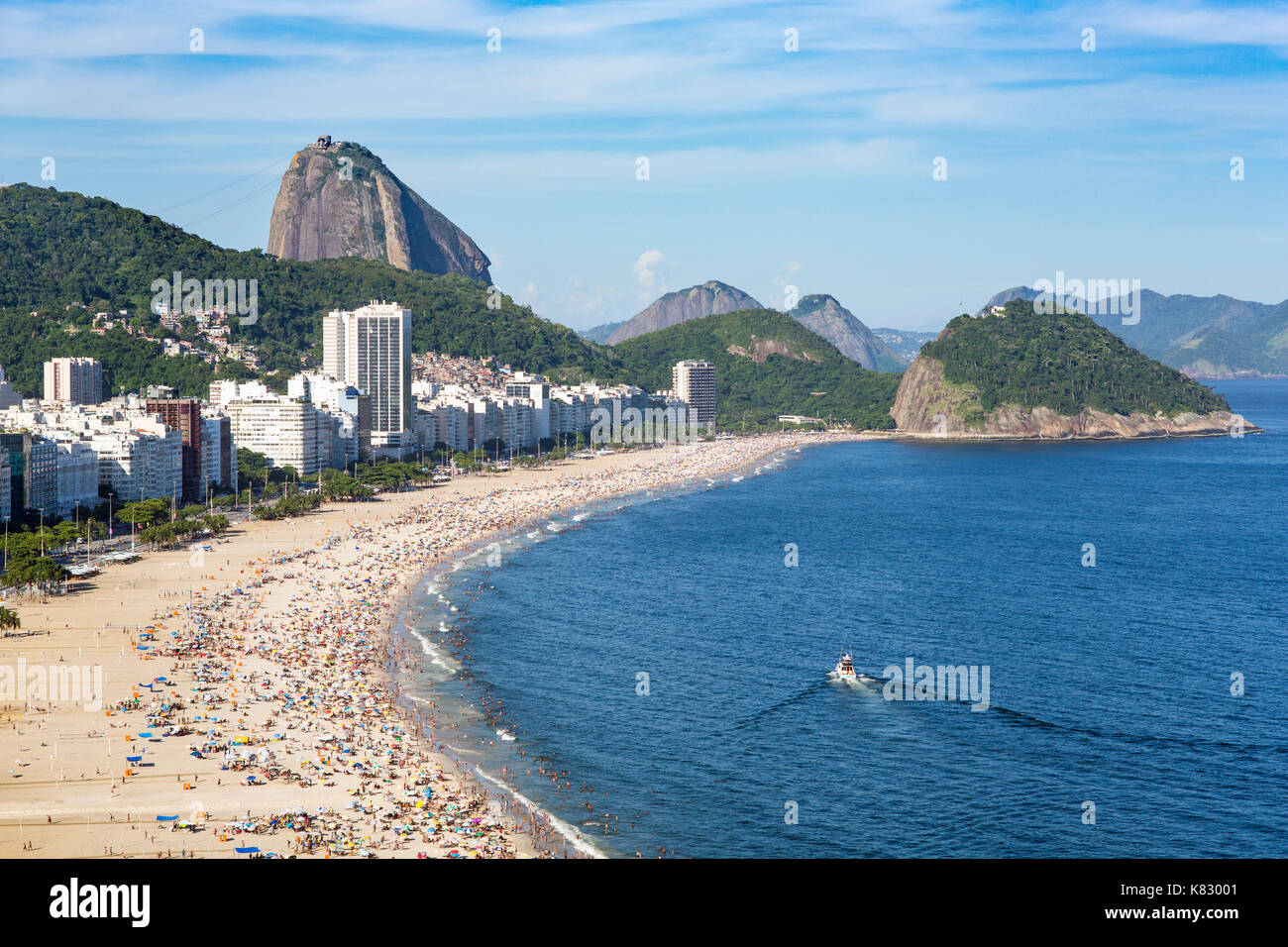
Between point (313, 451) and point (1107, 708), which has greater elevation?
point (313, 451)

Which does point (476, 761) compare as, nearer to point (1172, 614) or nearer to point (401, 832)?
point (401, 832)

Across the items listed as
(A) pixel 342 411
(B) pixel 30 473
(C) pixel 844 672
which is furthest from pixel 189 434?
(C) pixel 844 672

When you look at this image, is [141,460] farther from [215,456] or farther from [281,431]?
[281,431]

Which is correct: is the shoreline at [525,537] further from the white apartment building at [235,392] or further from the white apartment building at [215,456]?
the white apartment building at [235,392]

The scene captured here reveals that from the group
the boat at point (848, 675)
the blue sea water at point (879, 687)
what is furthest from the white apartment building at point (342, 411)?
the boat at point (848, 675)

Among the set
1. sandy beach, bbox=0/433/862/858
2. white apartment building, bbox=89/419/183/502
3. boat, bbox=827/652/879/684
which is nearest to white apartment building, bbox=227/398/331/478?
white apartment building, bbox=89/419/183/502
